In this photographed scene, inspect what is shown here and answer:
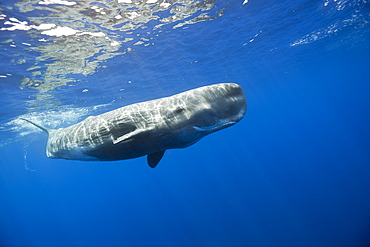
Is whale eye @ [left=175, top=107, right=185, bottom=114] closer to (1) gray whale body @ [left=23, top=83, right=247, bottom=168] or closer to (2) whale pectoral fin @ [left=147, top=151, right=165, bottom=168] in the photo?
(1) gray whale body @ [left=23, top=83, right=247, bottom=168]

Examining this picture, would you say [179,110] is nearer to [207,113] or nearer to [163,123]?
[163,123]

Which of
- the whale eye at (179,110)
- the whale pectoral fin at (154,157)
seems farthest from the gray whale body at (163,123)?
the whale pectoral fin at (154,157)

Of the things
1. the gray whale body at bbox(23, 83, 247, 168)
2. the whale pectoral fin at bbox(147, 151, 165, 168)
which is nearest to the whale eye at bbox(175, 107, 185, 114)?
the gray whale body at bbox(23, 83, 247, 168)

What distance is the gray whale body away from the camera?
3324mm

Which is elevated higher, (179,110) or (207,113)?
(179,110)

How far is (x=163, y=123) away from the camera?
3.45 m

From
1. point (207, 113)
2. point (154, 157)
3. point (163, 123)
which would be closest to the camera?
point (207, 113)

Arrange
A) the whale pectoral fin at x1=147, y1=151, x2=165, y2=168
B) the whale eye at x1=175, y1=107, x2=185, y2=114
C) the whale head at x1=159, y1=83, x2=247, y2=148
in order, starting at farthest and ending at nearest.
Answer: the whale pectoral fin at x1=147, y1=151, x2=165, y2=168 → the whale eye at x1=175, y1=107, x2=185, y2=114 → the whale head at x1=159, y1=83, x2=247, y2=148

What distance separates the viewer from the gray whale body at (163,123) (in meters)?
3.32

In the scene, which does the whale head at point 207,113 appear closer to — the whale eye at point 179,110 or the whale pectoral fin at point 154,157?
the whale eye at point 179,110

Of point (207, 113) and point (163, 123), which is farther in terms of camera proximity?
point (163, 123)

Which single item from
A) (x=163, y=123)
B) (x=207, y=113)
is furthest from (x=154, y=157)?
(x=207, y=113)

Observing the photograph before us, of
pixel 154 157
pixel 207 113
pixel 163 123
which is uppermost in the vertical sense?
pixel 163 123

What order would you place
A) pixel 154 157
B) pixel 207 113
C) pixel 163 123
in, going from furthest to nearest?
pixel 154 157 → pixel 163 123 → pixel 207 113
